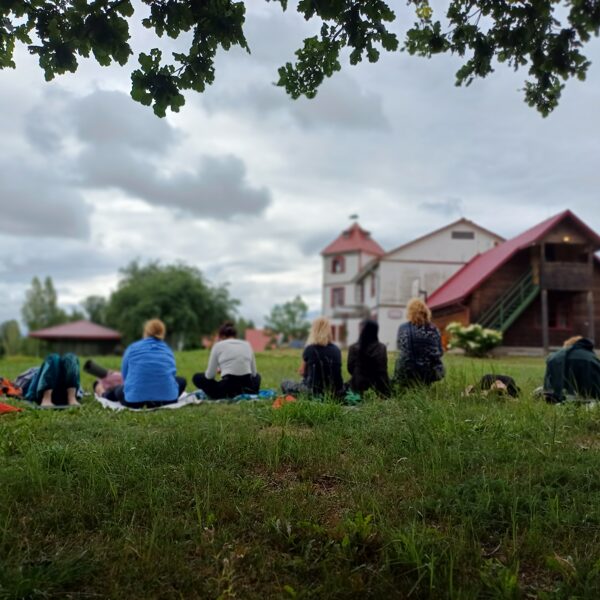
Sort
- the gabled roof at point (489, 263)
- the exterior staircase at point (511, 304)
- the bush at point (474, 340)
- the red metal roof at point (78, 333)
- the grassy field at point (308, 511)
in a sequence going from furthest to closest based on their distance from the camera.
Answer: the red metal roof at point (78, 333), the gabled roof at point (489, 263), the exterior staircase at point (511, 304), the bush at point (474, 340), the grassy field at point (308, 511)

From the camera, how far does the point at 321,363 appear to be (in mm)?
7520

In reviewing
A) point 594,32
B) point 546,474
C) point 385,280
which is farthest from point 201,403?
point 385,280

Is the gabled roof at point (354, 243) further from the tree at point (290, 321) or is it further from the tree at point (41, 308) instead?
the tree at point (41, 308)

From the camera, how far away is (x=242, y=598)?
2662 mm

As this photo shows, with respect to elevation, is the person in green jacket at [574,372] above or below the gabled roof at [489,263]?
below

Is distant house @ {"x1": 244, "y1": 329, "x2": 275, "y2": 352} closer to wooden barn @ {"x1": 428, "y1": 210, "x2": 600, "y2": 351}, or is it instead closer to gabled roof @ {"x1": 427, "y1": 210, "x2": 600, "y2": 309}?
gabled roof @ {"x1": 427, "y1": 210, "x2": 600, "y2": 309}

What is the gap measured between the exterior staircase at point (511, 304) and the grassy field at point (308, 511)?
2125cm

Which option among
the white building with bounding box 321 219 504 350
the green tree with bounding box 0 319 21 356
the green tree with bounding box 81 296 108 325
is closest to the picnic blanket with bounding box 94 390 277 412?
the white building with bounding box 321 219 504 350

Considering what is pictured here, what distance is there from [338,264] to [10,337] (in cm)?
3171

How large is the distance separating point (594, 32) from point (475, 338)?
63.1ft

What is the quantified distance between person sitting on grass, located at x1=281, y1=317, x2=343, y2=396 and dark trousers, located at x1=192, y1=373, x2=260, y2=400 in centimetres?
101

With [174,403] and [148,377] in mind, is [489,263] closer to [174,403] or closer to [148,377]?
[174,403]

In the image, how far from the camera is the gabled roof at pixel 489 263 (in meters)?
25.8

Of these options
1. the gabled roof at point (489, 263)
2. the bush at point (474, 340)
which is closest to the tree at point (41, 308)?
the gabled roof at point (489, 263)
